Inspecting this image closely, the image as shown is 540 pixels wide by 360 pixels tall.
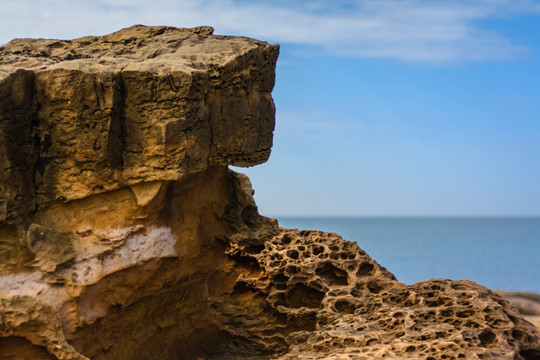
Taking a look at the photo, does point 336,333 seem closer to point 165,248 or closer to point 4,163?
point 165,248

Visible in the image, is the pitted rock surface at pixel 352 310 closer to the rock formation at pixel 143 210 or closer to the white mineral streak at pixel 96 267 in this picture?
the rock formation at pixel 143 210

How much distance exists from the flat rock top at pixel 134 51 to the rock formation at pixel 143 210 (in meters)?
0.02

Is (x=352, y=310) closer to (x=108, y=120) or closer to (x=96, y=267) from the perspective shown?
(x=96, y=267)

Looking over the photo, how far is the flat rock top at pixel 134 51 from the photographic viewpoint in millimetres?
6328

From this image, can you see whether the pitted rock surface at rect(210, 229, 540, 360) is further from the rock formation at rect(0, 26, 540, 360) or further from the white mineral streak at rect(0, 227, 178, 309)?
the white mineral streak at rect(0, 227, 178, 309)

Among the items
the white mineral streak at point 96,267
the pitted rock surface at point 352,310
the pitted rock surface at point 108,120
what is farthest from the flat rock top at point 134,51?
the pitted rock surface at point 352,310

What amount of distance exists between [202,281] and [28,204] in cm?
236

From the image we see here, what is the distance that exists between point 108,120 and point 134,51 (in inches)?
42.7

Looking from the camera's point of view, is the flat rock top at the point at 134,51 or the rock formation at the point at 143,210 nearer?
the rock formation at the point at 143,210

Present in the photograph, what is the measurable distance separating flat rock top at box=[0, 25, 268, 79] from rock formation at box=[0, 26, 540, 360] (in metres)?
0.02

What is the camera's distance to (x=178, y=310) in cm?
782

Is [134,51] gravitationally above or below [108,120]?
above

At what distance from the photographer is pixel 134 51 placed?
7.01 metres

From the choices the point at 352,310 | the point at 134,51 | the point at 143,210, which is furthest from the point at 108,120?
the point at 352,310
